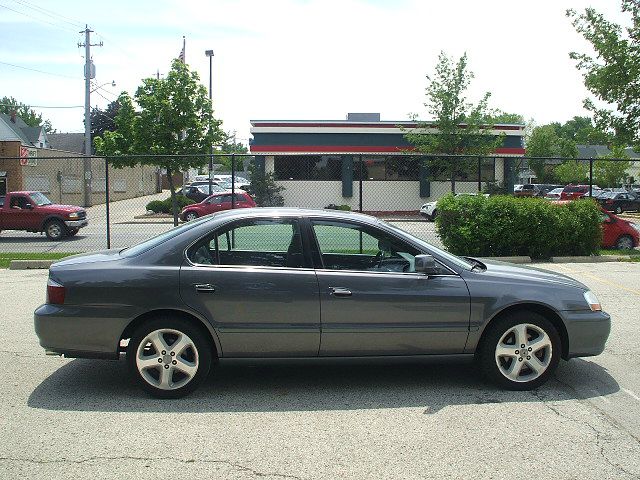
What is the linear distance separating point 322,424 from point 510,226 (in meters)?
10.1

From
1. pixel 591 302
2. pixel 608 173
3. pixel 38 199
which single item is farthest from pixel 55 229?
pixel 608 173

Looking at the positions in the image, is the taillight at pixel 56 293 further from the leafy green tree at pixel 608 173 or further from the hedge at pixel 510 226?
the leafy green tree at pixel 608 173

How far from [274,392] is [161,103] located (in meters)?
24.9

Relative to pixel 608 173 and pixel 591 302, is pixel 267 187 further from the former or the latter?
pixel 608 173

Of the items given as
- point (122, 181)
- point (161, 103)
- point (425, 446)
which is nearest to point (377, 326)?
point (425, 446)

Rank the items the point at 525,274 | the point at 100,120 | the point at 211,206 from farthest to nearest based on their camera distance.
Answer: the point at 100,120
the point at 211,206
the point at 525,274

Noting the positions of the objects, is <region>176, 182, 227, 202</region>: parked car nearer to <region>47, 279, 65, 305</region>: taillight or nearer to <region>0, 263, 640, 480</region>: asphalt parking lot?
<region>0, 263, 640, 480</region>: asphalt parking lot

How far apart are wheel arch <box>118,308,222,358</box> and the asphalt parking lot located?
49 centimetres

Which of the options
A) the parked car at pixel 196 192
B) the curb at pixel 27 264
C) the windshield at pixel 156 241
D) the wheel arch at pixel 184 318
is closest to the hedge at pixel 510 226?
the curb at pixel 27 264

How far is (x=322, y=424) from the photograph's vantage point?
4.95 metres

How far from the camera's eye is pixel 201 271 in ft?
17.9

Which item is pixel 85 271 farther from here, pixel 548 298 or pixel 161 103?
pixel 161 103

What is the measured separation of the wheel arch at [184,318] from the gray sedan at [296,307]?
0.04 ft

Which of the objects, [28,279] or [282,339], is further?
[28,279]
